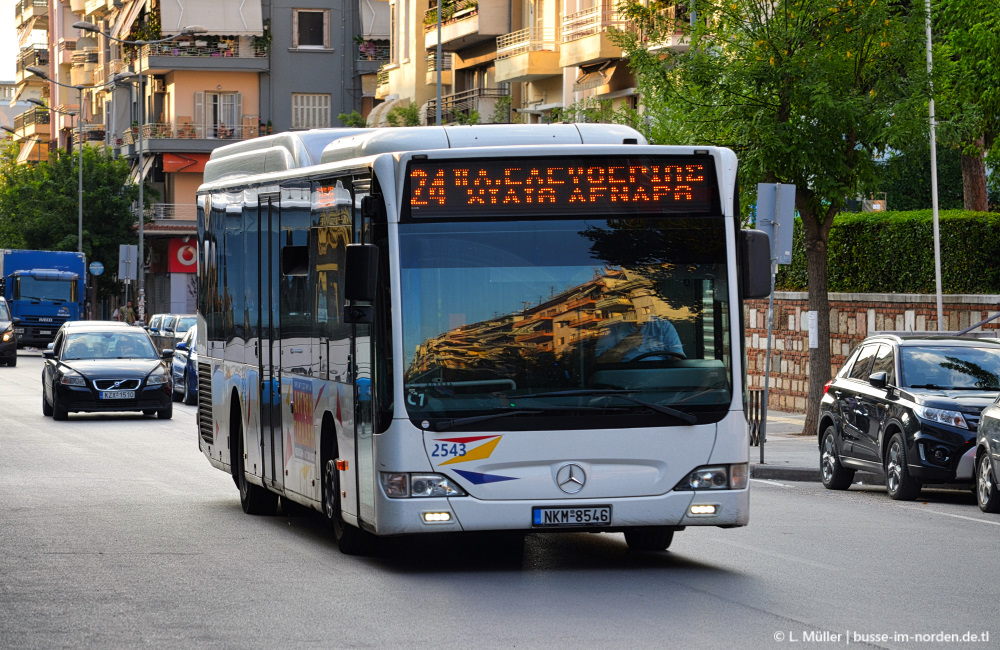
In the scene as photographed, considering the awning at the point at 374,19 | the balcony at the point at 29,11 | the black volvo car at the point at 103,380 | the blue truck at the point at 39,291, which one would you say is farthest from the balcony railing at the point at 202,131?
the black volvo car at the point at 103,380

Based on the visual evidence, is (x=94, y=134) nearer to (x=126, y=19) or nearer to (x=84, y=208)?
(x=126, y=19)

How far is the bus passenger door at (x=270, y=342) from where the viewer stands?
559 inches

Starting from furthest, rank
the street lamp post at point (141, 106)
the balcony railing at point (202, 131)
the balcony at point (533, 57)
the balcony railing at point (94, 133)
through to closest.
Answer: the balcony railing at point (94, 133), the balcony railing at point (202, 131), the street lamp post at point (141, 106), the balcony at point (533, 57)

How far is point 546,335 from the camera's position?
11.3m

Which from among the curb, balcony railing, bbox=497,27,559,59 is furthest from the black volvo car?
balcony railing, bbox=497,27,559,59

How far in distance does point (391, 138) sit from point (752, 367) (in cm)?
2377

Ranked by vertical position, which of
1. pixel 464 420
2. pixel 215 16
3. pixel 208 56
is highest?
pixel 215 16

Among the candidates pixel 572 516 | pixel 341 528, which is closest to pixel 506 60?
pixel 341 528

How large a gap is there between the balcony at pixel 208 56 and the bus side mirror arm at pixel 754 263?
247 feet

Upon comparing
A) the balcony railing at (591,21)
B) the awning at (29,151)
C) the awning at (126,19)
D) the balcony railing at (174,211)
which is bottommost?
the balcony railing at (174,211)

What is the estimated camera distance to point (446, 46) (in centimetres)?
6669

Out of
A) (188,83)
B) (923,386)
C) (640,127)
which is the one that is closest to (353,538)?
(923,386)

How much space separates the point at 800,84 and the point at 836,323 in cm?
730

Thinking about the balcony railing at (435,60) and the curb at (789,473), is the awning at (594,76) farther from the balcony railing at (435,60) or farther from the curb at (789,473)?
the curb at (789,473)
